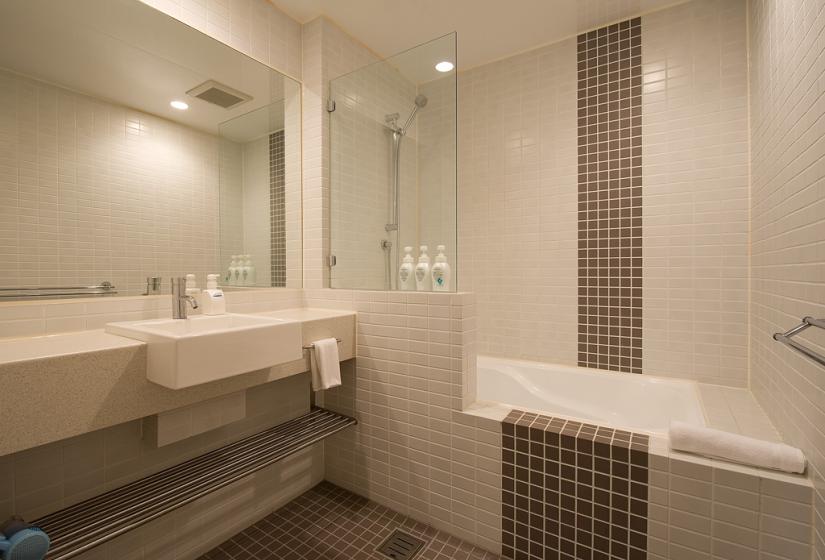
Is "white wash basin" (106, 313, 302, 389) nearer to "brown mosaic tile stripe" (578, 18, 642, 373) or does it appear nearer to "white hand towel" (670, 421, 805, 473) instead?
"white hand towel" (670, 421, 805, 473)

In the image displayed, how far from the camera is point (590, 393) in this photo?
2.47 meters

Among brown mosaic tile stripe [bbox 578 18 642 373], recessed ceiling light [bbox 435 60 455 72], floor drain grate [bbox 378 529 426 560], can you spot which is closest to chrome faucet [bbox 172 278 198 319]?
floor drain grate [bbox 378 529 426 560]

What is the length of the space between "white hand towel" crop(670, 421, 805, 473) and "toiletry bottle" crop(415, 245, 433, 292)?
1.12m

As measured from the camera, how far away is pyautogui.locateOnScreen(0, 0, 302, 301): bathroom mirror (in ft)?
4.36

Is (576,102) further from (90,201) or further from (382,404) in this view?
(90,201)

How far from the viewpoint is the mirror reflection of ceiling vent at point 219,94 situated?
6.07 feet

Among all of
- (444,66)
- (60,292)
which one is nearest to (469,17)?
(444,66)

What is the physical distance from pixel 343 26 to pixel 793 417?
113 inches

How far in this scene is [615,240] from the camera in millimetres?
2490

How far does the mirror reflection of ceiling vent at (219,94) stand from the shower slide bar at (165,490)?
1620 mm

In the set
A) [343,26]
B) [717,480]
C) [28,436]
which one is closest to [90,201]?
[28,436]

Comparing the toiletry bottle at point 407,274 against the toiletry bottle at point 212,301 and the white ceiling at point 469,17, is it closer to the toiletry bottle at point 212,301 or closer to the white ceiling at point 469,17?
the toiletry bottle at point 212,301

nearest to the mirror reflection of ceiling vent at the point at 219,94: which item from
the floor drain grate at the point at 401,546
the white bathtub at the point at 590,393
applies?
the white bathtub at the point at 590,393

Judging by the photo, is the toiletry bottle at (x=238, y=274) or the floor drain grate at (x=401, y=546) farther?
the toiletry bottle at (x=238, y=274)
